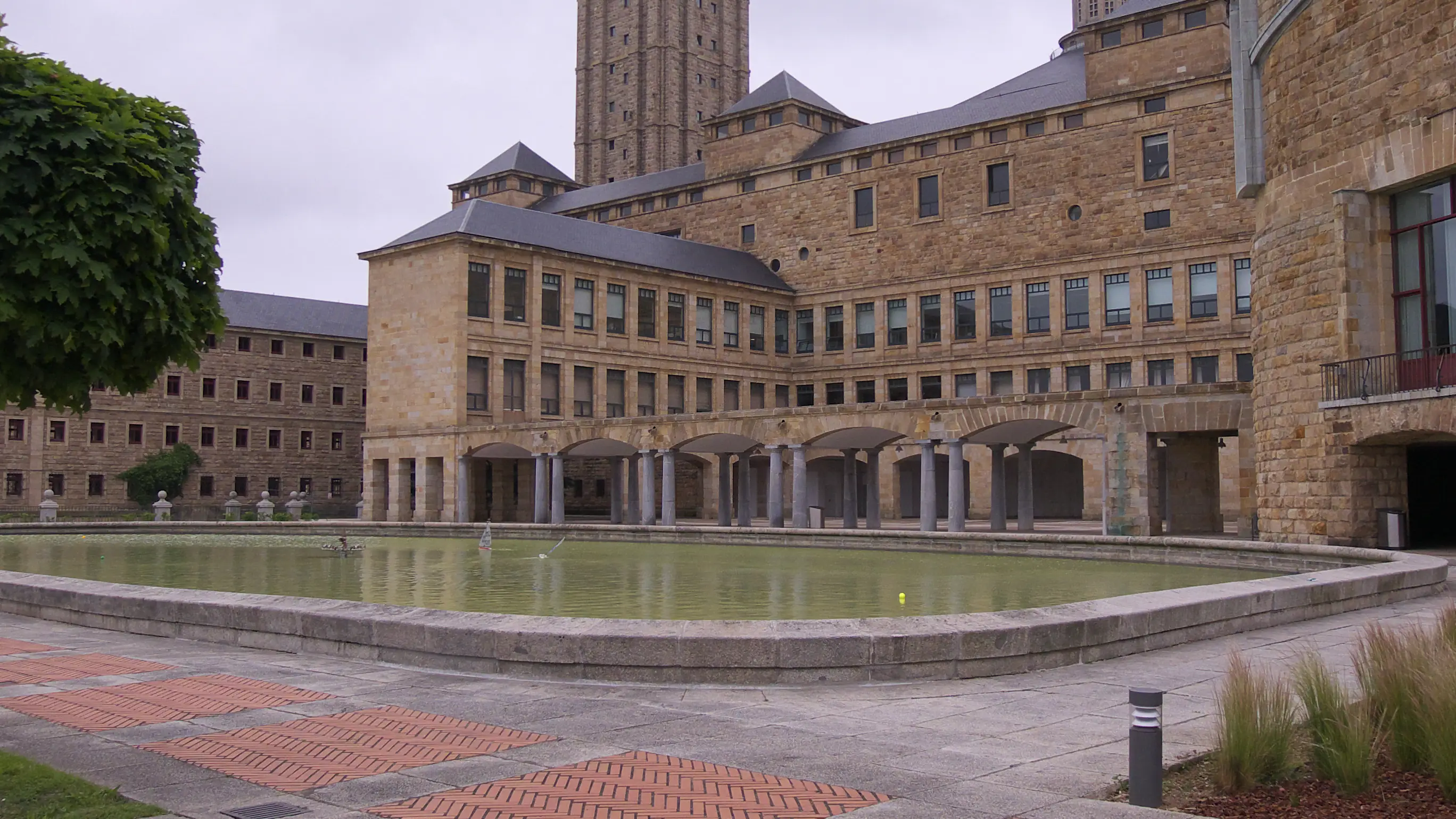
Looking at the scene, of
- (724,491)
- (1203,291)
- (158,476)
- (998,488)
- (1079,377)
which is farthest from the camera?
(158,476)

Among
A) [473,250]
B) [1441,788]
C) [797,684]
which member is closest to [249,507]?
[473,250]

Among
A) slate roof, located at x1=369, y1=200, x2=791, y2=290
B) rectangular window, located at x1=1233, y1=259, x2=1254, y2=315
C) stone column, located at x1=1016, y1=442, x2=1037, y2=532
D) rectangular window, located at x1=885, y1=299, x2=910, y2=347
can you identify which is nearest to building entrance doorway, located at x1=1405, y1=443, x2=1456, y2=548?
stone column, located at x1=1016, y1=442, x2=1037, y2=532

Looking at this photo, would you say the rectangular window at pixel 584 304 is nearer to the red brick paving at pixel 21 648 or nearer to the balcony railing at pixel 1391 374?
the balcony railing at pixel 1391 374

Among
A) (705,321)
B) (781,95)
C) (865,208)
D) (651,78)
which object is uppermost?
(651,78)

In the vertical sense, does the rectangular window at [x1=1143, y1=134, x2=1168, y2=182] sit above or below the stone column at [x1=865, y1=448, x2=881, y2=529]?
above

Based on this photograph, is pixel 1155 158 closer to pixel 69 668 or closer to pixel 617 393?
pixel 617 393

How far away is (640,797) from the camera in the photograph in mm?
6598

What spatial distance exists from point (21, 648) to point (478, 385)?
38964 millimetres

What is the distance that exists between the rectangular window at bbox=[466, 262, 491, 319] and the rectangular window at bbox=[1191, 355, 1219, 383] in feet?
90.3

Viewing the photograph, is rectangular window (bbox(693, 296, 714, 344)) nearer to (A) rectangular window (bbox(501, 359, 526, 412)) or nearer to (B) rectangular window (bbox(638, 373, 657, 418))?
(B) rectangular window (bbox(638, 373, 657, 418))

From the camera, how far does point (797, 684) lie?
10031mm

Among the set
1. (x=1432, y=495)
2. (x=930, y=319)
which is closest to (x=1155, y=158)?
(x=930, y=319)

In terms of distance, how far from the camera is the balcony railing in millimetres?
22891

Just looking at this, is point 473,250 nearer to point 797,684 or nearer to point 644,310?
point 644,310
